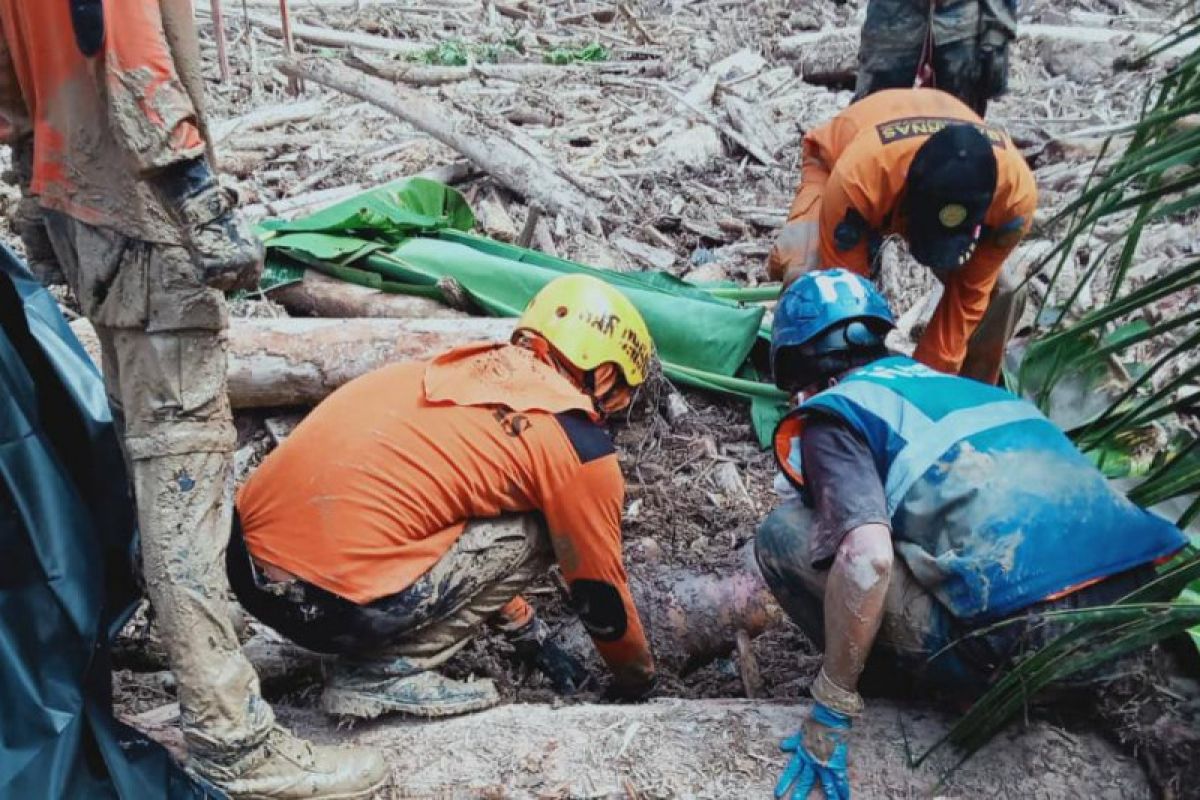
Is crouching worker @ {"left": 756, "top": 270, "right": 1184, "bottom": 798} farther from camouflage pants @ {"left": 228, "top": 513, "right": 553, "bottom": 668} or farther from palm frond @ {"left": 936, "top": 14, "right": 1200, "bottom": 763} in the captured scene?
camouflage pants @ {"left": 228, "top": 513, "right": 553, "bottom": 668}

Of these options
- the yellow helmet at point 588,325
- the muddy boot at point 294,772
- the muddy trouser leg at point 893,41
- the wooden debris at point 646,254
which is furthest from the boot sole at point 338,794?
the muddy trouser leg at point 893,41

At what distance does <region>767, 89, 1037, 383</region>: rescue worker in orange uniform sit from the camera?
13.7 ft

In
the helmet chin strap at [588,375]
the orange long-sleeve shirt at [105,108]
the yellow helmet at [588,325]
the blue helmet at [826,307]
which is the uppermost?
the orange long-sleeve shirt at [105,108]

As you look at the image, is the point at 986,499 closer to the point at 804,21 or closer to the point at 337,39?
the point at 337,39

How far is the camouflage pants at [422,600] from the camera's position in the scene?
3211 millimetres

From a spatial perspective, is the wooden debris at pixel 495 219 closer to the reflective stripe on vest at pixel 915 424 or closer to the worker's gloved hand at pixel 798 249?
the worker's gloved hand at pixel 798 249

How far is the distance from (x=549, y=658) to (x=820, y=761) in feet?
4.57

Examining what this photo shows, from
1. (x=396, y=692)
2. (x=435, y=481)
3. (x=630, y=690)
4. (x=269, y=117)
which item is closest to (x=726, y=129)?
(x=269, y=117)

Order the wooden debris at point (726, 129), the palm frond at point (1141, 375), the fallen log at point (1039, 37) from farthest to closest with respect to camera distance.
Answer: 1. the fallen log at point (1039, 37)
2. the wooden debris at point (726, 129)
3. the palm frond at point (1141, 375)

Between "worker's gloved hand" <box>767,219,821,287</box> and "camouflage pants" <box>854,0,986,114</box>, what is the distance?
6.18 ft

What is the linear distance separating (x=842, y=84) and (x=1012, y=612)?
30.0 feet

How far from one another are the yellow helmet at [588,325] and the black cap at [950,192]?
1.26m

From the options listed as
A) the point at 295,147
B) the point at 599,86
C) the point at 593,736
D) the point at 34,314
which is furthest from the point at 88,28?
the point at 599,86

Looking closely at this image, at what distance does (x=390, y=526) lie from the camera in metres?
3.24
